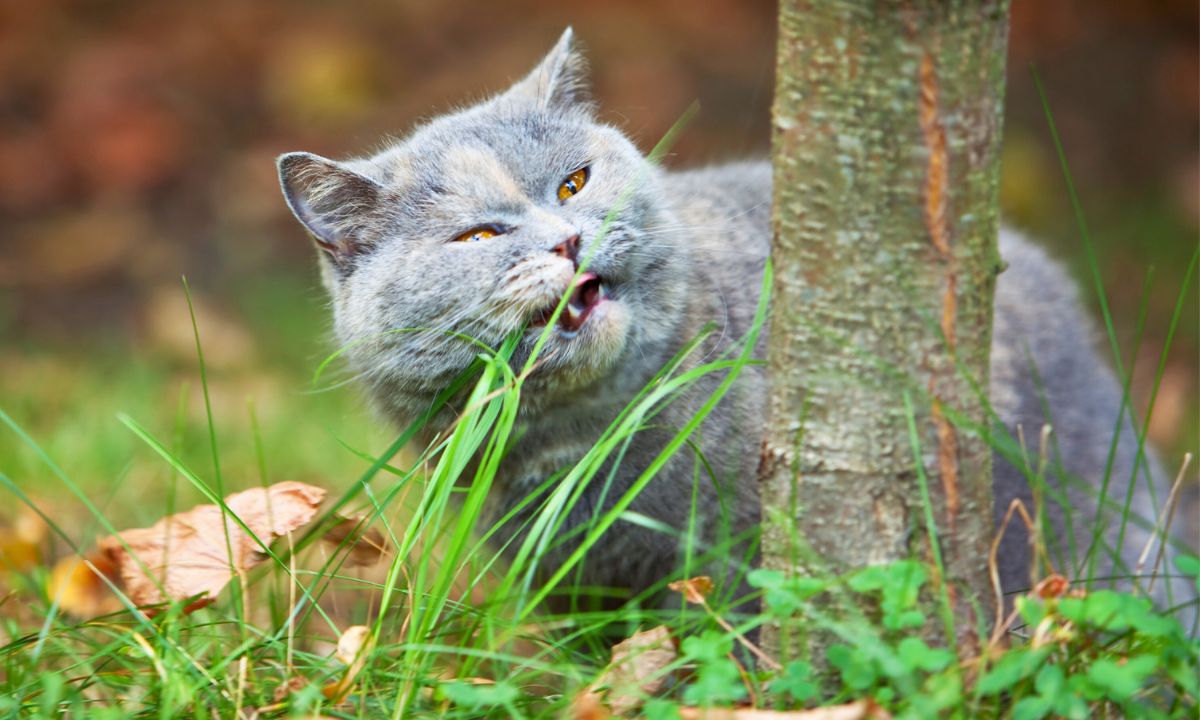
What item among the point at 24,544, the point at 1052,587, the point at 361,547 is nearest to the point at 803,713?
the point at 1052,587

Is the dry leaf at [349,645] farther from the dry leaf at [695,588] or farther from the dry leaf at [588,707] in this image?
the dry leaf at [695,588]

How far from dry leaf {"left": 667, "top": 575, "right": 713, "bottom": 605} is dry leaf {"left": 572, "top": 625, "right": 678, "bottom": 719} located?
57 millimetres

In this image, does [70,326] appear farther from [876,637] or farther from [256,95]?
[876,637]

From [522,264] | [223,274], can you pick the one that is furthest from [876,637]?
[223,274]

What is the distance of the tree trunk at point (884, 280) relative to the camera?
136 centimetres

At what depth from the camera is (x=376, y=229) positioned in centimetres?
209

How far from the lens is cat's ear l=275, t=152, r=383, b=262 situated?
2025mm

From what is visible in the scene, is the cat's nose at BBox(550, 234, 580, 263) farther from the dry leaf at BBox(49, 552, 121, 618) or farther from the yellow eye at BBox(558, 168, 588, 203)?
the dry leaf at BBox(49, 552, 121, 618)

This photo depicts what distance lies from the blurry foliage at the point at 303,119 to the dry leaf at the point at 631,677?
257cm

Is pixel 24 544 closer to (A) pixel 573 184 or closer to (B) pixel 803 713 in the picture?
(A) pixel 573 184

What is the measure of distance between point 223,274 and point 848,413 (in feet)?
11.8

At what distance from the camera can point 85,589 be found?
7.27 feet

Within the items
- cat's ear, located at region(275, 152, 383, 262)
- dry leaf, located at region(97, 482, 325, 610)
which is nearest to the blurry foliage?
cat's ear, located at region(275, 152, 383, 262)

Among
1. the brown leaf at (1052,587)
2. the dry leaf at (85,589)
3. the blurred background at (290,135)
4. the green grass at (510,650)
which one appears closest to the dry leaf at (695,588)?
the green grass at (510,650)
